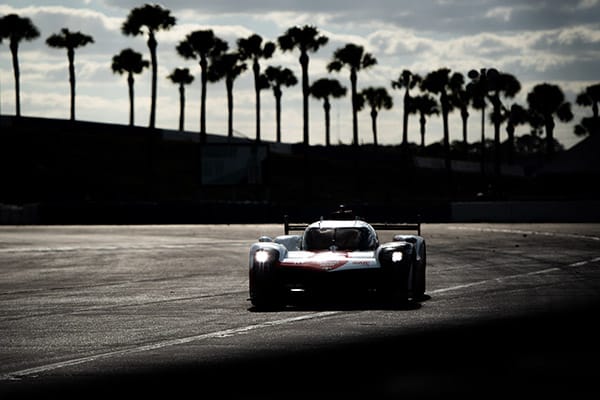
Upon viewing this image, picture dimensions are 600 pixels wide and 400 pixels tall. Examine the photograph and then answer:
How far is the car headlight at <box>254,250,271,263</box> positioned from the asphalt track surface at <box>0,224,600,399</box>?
60 centimetres

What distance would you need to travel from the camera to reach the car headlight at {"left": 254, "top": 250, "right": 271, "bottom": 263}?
46.0 feet

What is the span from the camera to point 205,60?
3893 inches

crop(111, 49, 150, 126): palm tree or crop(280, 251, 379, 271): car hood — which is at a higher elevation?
crop(111, 49, 150, 126): palm tree

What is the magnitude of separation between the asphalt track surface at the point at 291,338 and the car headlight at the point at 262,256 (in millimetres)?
603

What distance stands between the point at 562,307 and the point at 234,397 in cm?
690

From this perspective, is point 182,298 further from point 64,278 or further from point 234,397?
point 234,397

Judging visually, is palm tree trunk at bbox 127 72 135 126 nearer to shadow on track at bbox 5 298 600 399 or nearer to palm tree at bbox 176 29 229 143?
palm tree at bbox 176 29 229 143

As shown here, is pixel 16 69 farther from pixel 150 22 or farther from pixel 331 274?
pixel 331 274

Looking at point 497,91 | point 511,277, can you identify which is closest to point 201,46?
point 497,91

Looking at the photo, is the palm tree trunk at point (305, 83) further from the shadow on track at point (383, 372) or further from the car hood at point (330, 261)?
the shadow on track at point (383, 372)

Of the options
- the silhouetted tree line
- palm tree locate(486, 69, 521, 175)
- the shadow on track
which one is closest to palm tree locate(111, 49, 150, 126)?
the silhouetted tree line

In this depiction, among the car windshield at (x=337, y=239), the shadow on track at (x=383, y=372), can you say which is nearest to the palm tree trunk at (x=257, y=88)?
the car windshield at (x=337, y=239)

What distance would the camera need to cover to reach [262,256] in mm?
14078

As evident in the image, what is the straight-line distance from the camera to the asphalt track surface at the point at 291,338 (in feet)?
25.7
